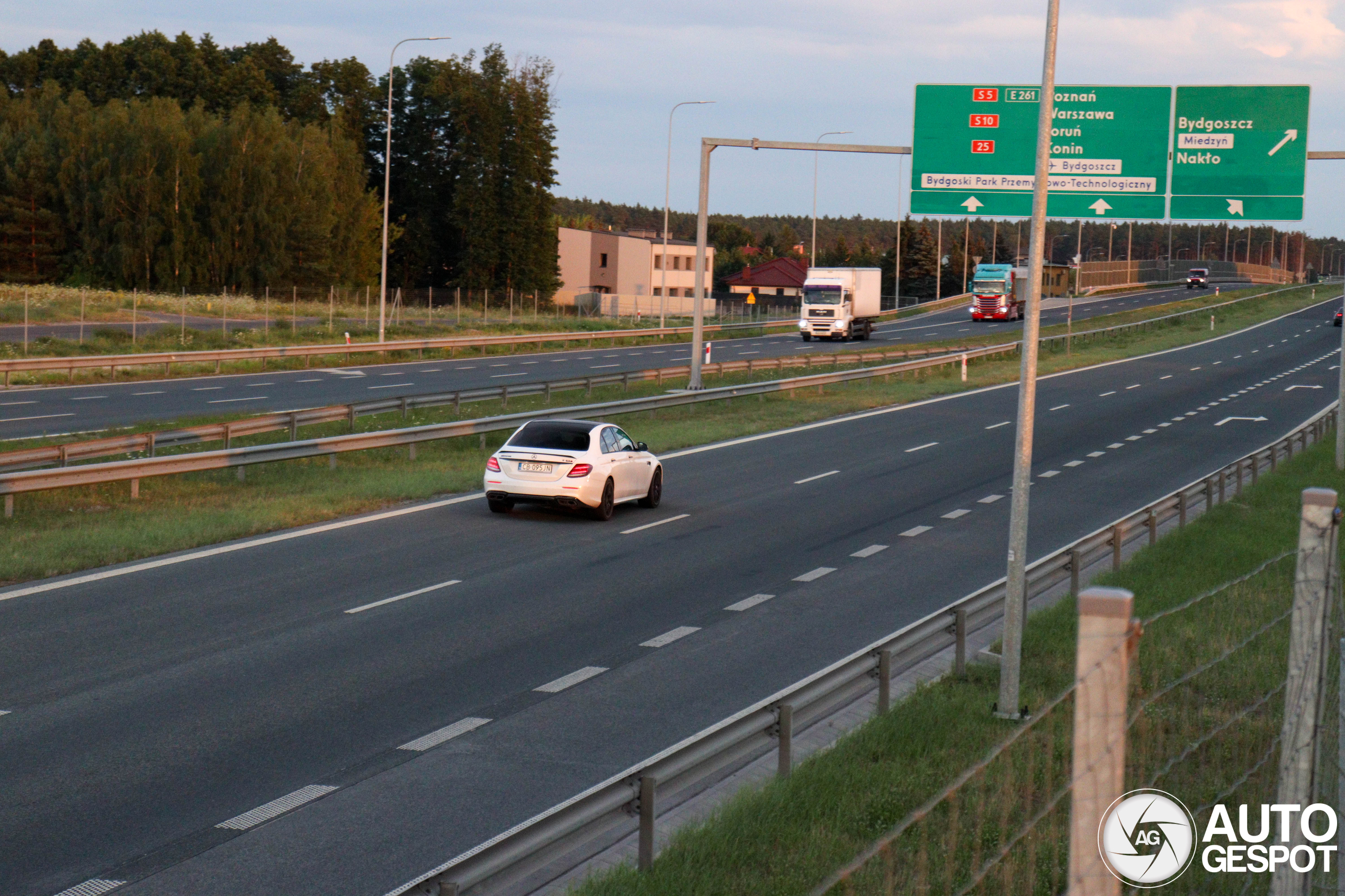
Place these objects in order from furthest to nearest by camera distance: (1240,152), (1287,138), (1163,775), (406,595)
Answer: (1240,152) < (1287,138) < (406,595) < (1163,775)

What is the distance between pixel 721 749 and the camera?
26.5 feet

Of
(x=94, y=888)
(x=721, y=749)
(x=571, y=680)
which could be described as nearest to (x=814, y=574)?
(x=571, y=680)

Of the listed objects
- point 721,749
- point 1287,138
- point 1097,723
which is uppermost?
point 1287,138

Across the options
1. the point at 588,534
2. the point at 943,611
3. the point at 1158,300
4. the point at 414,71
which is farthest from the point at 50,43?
the point at 943,611

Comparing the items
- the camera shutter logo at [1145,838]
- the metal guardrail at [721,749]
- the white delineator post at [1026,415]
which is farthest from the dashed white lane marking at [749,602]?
the camera shutter logo at [1145,838]

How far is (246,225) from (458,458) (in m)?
66.5

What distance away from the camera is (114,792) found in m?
8.60

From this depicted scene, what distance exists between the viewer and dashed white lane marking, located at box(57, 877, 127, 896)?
23.1 ft

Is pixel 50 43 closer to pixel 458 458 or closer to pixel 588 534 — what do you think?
pixel 458 458

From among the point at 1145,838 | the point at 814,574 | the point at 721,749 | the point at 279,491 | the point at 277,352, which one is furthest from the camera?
the point at 277,352

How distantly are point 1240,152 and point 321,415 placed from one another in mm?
18331

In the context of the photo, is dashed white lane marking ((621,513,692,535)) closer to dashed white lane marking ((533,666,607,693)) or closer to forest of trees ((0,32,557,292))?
dashed white lane marking ((533,666,607,693))

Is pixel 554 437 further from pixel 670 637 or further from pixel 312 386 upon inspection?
pixel 312 386

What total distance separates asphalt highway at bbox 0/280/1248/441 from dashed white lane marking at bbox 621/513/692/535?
43.9 feet
